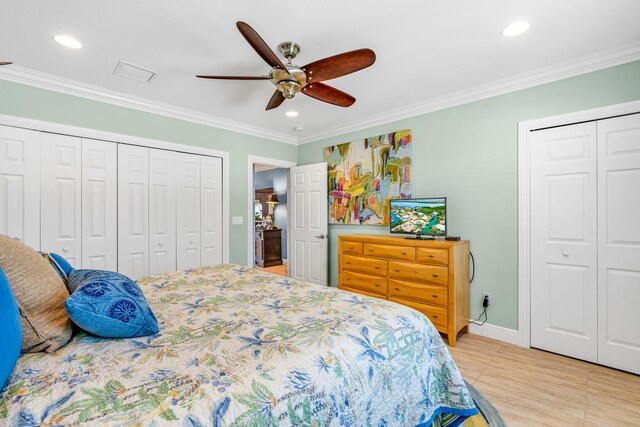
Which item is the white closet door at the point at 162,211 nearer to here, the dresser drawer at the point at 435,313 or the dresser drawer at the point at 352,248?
the dresser drawer at the point at 352,248

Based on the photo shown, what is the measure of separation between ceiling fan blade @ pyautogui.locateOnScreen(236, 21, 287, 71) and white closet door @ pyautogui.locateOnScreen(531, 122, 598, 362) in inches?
96.4

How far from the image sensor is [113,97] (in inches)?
122

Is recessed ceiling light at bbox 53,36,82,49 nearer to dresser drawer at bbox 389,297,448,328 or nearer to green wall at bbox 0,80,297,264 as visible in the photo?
green wall at bbox 0,80,297,264

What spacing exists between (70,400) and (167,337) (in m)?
0.42

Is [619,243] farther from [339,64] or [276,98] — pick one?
[276,98]

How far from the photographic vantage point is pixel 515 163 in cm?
285

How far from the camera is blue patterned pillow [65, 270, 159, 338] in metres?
1.09

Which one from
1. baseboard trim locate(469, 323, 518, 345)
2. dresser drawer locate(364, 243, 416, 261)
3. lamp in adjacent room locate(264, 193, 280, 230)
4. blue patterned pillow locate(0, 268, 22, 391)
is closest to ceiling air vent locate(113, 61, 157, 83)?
blue patterned pillow locate(0, 268, 22, 391)

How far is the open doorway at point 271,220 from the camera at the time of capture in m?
7.08

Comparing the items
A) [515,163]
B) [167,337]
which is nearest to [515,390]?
[515,163]

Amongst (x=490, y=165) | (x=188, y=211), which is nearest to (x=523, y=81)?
(x=490, y=165)

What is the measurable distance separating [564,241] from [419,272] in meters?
1.25

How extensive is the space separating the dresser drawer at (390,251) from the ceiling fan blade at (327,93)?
1.54 m

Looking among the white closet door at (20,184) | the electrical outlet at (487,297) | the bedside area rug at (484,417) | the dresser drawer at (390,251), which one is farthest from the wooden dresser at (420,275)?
the white closet door at (20,184)
